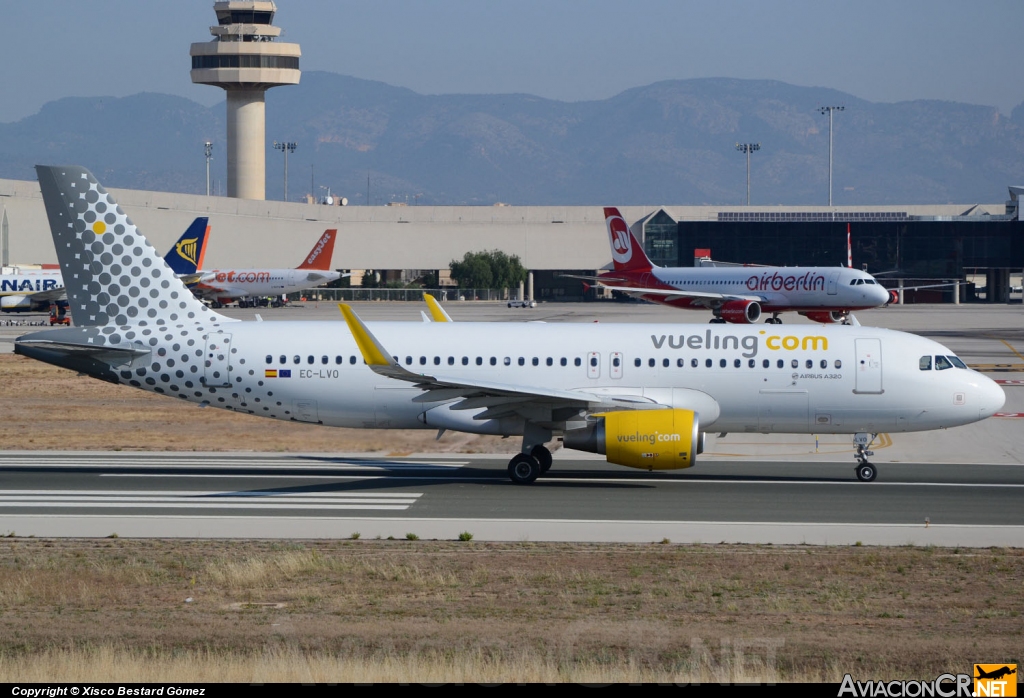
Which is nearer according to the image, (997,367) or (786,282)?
(997,367)

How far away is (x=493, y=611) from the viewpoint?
1588cm

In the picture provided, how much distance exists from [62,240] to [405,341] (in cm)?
833

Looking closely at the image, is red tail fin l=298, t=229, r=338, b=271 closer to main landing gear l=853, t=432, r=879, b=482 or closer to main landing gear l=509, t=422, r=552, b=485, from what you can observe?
main landing gear l=509, t=422, r=552, b=485

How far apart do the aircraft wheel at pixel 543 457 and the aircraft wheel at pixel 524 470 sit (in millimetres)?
293

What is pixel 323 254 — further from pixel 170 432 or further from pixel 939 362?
pixel 939 362

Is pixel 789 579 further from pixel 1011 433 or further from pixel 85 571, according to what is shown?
pixel 1011 433

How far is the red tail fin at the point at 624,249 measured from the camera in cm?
9319

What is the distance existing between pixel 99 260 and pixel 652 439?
44.3 feet

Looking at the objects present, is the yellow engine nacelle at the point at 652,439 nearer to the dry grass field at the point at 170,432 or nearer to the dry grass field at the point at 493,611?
the dry grass field at the point at 493,611

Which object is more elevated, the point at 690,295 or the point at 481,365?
the point at 690,295

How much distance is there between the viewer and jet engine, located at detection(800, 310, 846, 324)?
8542 cm

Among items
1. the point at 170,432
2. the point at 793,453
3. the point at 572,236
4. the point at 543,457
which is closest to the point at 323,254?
the point at 572,236

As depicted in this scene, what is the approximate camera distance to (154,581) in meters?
17.6

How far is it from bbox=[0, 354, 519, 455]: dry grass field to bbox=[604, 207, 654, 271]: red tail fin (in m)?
56.3
